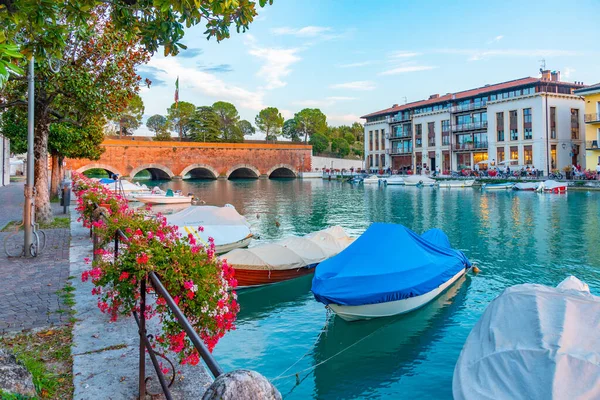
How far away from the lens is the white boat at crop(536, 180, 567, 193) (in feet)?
147

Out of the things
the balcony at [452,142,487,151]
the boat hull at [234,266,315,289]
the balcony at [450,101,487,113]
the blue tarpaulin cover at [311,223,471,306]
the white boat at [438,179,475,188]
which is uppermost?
the balcony at [450,101,487,113]

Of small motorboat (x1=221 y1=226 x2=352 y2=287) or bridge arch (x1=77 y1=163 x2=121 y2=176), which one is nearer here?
small motorboat (x1=221 y1=226 x2=352 y2=287)

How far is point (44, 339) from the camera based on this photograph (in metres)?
6.21

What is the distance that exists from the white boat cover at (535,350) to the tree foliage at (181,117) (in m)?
99.1

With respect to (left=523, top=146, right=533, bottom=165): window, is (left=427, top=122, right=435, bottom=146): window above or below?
above

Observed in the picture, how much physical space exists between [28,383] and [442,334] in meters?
8.44

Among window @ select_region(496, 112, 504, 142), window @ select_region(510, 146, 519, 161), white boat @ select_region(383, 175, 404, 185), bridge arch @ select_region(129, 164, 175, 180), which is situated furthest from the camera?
bridge arch @ select_region(129, 164, 175, 180)

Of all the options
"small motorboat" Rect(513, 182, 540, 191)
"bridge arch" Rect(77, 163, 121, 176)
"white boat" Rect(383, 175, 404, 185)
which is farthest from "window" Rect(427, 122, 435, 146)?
"bridge arch" Rect(77, 163, 121, 176)

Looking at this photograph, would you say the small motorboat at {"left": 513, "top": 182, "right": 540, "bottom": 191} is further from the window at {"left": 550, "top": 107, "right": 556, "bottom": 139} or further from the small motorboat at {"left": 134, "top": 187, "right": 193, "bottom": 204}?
the small motorboat at {"left": 134, "top": 187, "right": 193, "bottom": 204}

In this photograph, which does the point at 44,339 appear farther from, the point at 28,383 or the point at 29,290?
the point at 29,290

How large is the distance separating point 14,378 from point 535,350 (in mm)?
5835

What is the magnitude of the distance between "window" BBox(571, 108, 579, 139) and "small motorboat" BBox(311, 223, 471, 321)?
2238 inches

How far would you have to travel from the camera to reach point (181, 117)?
339ft

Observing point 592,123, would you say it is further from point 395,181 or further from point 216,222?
point 216,222
